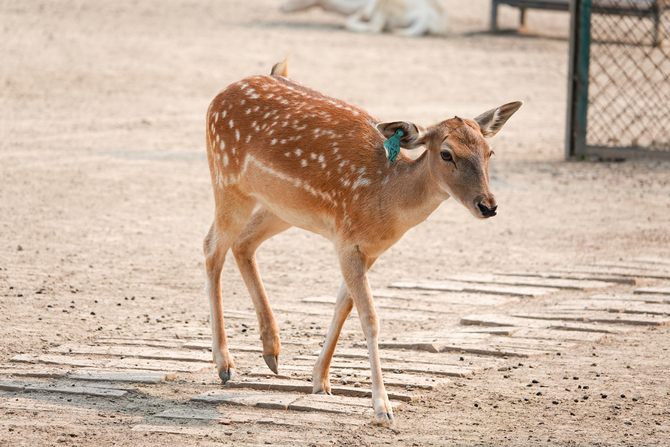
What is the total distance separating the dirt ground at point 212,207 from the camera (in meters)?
4.95

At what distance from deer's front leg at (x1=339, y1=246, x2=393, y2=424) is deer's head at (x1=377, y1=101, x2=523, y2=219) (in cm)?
62

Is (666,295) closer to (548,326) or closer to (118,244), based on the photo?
(548,326)

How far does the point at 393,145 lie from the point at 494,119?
56 cm

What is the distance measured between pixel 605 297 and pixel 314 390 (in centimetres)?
273

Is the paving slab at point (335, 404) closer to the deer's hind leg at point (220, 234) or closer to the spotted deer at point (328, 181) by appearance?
the spotted deer at point (328, 181)

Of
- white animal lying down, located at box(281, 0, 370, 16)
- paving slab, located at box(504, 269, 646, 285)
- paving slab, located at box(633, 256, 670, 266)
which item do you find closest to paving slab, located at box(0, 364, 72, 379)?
paving slab, located at box(504, 269, 646, 285)

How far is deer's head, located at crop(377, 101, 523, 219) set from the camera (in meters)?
4.54

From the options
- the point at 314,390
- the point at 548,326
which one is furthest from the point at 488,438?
the point at 548,326

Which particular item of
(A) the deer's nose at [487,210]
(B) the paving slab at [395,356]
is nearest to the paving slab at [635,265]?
(B) the paving slab at [395,356]

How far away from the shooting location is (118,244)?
8.25m

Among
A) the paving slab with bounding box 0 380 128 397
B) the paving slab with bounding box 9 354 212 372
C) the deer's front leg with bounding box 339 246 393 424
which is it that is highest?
the deer's front leg with bounding box 339 246 393 424

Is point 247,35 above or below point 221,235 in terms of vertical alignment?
below

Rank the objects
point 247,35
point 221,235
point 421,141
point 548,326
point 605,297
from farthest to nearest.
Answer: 1. point 247,35
2. point 605,297
3. point 548,326
4. point 221,235
5. point 421,141

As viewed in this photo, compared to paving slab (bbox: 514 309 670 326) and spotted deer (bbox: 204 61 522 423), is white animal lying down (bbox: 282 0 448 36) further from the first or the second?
spotted deer (bbox: 204 61 522 423)
